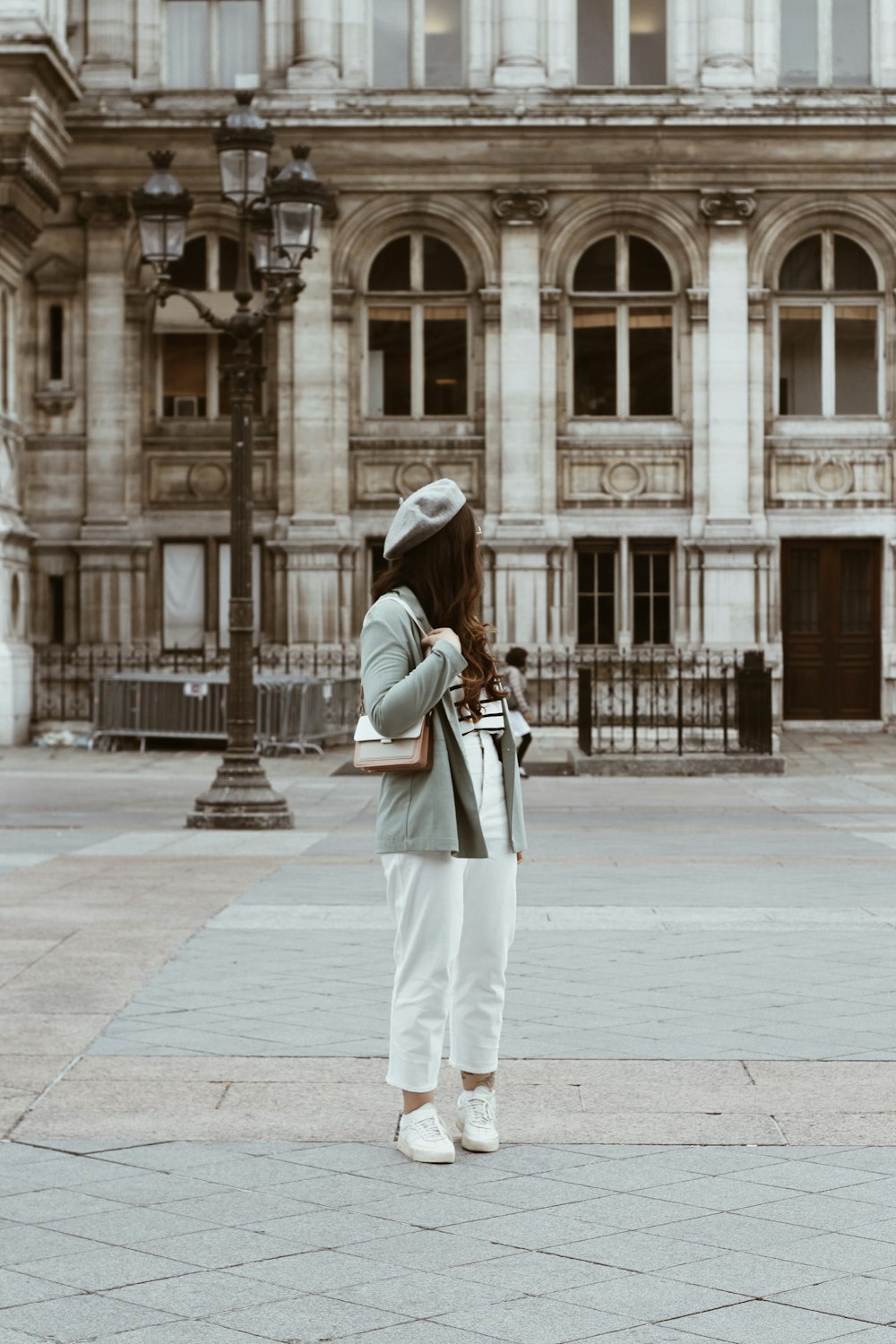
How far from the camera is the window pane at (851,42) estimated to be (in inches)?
1283

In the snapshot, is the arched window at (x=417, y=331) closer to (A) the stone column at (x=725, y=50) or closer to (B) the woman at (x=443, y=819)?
(A) the stone column at (x=725, y=50)

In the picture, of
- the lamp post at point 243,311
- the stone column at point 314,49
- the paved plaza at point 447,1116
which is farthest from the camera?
the stone column at point 314,49

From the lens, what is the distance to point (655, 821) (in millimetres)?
17938

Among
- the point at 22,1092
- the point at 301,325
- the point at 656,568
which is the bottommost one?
the point at 22,1092

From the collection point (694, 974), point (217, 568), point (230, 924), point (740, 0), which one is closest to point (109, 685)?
point (217, 568)

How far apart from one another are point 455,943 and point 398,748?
1.96 ft

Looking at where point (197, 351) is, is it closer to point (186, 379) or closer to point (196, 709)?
point (186, 379)

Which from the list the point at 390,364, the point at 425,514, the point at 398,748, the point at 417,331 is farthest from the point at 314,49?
the point at 398,748

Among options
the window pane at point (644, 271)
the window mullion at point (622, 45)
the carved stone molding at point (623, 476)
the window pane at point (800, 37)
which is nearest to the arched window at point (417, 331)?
the carved stone molding at point (623, 476)

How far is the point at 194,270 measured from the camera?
108ft

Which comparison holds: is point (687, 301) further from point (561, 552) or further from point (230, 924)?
point (230, 924)

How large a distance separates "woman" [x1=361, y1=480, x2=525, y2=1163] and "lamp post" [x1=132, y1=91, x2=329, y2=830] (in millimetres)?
11131

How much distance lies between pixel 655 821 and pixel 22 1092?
11.6 m

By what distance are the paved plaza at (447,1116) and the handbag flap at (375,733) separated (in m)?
1.23
